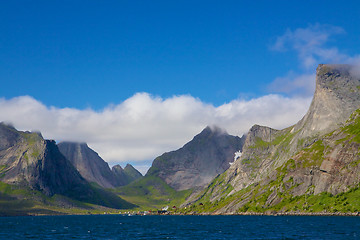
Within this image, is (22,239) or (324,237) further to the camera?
(22,239)

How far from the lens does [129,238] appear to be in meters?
153

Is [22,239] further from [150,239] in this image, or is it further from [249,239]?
[249,239]

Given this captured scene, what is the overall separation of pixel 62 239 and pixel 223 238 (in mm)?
64897

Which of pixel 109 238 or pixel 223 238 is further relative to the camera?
pixel 109 238

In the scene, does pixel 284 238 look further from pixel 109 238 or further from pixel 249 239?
pixel 109 238

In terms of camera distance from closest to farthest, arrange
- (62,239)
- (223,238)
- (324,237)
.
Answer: (324,237), (223,238), (62,239)

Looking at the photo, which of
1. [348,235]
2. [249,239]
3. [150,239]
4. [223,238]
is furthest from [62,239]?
[348,235]

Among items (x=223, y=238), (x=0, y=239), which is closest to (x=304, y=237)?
(x=223, y=238)

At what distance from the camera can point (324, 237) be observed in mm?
133625

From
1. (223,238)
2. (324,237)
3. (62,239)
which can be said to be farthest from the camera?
(62,239)

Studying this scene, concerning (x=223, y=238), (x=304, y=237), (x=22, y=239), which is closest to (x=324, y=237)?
(x=304, y=237)

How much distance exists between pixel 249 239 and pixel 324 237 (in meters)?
26.3

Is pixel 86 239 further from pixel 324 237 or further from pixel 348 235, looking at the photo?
pixel 348 235

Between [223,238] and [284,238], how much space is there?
22.7 m
